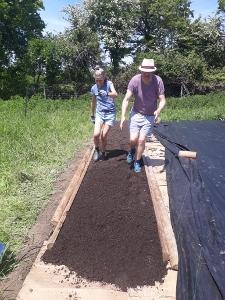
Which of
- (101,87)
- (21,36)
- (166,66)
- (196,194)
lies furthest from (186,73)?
(196,194)

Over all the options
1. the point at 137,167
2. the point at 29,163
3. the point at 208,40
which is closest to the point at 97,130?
the point at 137,167

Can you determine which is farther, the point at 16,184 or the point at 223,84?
the point at 223,84

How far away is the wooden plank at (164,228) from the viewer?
4.04m

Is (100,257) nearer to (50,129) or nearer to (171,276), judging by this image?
(171,276)

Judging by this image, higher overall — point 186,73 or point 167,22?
point 167,22

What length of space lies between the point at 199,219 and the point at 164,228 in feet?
1.18

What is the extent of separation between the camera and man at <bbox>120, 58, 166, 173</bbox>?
22.1ft

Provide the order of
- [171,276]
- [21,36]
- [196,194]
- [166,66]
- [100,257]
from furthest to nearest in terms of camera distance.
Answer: [21,36], [166,66], [196,194], [100,257], [171,276]

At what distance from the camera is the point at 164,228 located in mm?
4562

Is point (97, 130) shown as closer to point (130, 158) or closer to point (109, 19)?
point (130, 158)

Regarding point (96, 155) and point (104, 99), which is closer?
point (104, 99)

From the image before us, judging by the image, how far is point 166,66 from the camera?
26984mm

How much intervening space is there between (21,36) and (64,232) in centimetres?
3231

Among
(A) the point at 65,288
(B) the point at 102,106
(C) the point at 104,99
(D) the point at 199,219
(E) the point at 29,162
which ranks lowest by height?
(E) the point at 29,162
